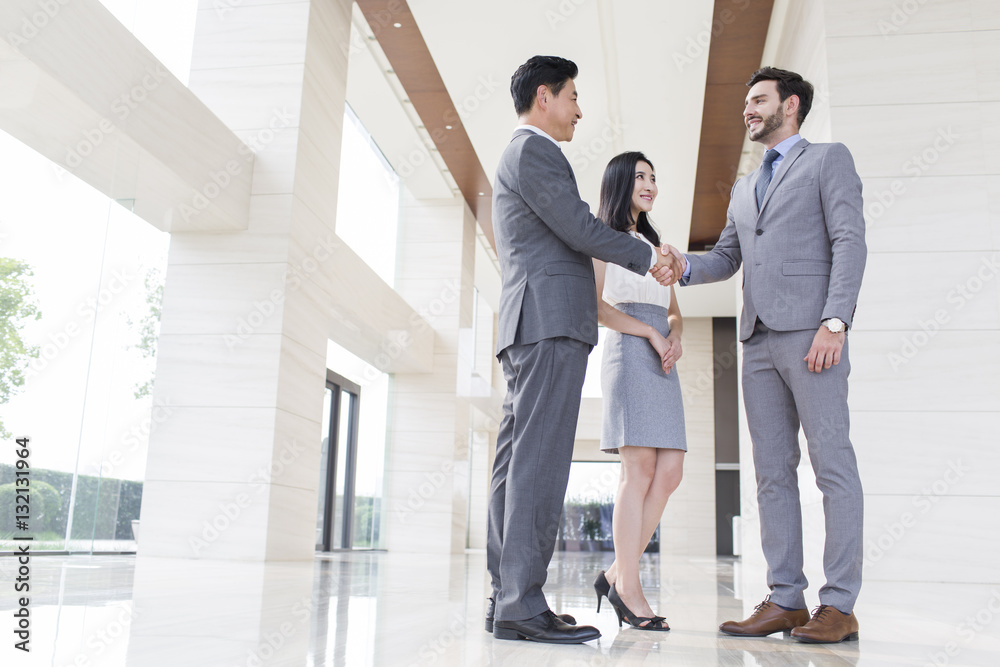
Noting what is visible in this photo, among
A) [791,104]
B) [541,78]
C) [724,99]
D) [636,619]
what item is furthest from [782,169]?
[724,99]

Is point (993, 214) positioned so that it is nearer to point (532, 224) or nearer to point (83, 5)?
point (532, 224)

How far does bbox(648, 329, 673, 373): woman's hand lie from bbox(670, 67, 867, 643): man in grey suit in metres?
0.23

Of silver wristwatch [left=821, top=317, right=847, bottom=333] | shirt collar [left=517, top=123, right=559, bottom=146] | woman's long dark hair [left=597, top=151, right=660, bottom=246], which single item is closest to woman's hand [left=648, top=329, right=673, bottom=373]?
woman's long dark hair [left=597, top=151, right=660, bottom=246]

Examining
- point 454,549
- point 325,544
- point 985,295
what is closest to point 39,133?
point 985,295

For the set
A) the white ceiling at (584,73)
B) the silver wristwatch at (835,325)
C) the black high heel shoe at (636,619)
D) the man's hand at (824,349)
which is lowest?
the black high heel shoe at (636,619)

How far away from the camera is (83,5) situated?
157 inches

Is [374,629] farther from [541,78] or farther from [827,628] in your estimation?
[541,78]

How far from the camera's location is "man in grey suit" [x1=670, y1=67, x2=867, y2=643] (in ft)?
6.84

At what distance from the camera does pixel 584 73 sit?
712 cm

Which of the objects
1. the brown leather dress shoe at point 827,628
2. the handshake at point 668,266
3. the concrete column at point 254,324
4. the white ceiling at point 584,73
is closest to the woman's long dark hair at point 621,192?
the handshake at point 668,266

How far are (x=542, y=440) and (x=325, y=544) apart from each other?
803 centimetres

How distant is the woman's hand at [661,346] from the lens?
2.35m

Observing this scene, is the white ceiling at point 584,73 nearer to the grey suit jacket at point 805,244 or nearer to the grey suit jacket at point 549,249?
the grey suit jacket at point 805,244

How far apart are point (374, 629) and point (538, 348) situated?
2.51ft
